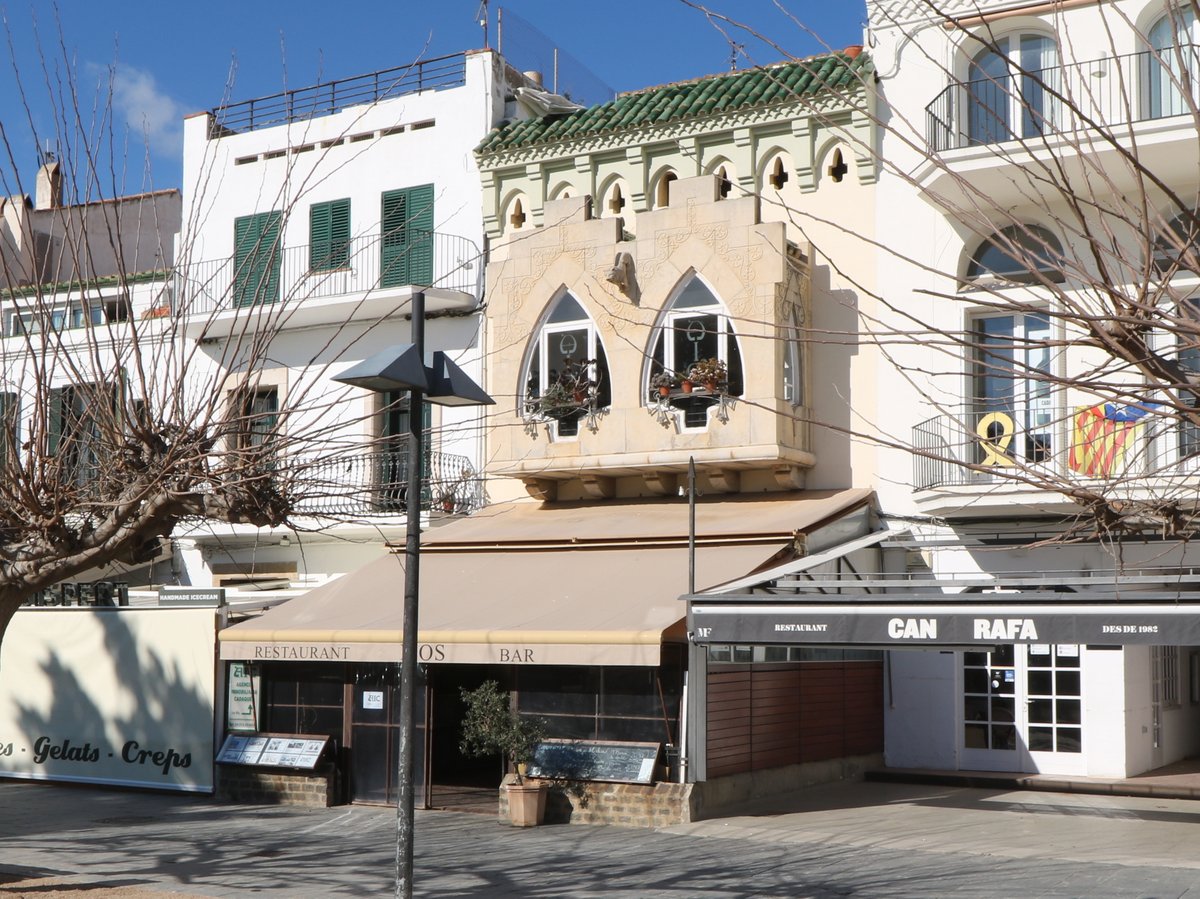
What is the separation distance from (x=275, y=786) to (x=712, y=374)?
25.4ft

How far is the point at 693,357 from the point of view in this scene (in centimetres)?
1880

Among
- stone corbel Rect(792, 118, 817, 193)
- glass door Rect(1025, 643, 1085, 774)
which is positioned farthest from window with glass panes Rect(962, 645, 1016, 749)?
stone corbel Rect(792, 118, 817, 193)

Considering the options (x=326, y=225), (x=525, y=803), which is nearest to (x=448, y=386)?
(x=525, y=803)

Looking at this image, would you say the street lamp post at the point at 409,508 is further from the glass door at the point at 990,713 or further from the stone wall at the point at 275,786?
the glass door at the point at 990,713

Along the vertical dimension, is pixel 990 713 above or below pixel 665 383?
below

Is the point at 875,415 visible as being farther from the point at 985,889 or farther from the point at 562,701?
the point at 985,889

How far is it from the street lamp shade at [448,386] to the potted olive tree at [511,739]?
23.6 feet

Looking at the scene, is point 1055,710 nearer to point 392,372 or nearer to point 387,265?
point 387,265

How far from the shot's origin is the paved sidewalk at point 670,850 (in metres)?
11.5

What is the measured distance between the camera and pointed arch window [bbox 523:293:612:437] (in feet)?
63.0

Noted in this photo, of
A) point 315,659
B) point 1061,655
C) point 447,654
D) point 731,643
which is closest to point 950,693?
point 1061,655

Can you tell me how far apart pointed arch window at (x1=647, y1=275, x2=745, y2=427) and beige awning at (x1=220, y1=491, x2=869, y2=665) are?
1500mm

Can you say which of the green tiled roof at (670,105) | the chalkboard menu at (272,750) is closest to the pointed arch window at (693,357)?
the green tiled roof at (670,105)

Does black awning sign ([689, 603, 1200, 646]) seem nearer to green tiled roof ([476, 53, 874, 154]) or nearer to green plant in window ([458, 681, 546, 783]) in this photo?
green plant in window ([458, 681, 546, 783])
